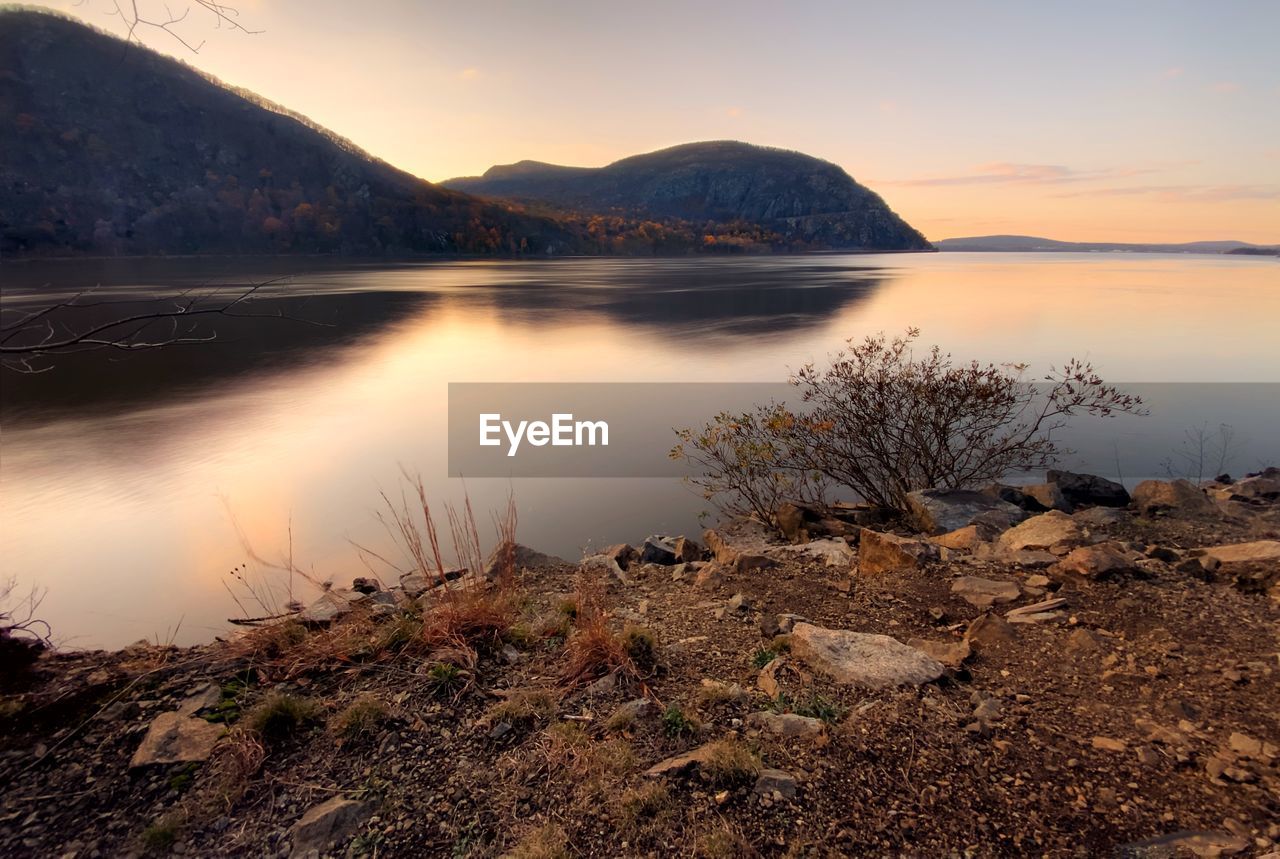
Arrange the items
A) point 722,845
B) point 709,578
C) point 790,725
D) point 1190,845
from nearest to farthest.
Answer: point 1190,845
point 722,845
point 790,725
point 709,578

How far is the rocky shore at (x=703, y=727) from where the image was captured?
301 cm

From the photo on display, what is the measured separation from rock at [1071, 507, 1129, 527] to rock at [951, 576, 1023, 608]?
2.30 meters

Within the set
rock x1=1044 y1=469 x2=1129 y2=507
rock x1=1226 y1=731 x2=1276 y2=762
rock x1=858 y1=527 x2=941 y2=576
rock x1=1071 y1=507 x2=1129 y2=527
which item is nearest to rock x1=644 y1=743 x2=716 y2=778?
rock x1=1226 y1=731 x2=1276 y2=762

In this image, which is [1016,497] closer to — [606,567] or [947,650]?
[947,650]

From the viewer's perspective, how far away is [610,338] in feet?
84.5

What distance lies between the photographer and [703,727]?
371 centimetres

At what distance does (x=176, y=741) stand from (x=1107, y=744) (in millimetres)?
5186

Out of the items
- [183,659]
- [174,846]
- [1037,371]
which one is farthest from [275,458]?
[1037,371]

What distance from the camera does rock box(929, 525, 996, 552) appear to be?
6.48 meters

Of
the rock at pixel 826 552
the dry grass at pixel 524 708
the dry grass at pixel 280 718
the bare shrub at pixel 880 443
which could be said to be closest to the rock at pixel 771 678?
the dry grass at pixel 524 708

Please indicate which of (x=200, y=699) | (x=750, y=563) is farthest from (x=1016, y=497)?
(x=200, y=699)

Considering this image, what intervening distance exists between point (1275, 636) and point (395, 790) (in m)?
5.70

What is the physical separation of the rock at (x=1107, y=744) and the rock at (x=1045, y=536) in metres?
2.92

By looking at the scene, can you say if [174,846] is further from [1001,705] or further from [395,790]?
[1001,705]
